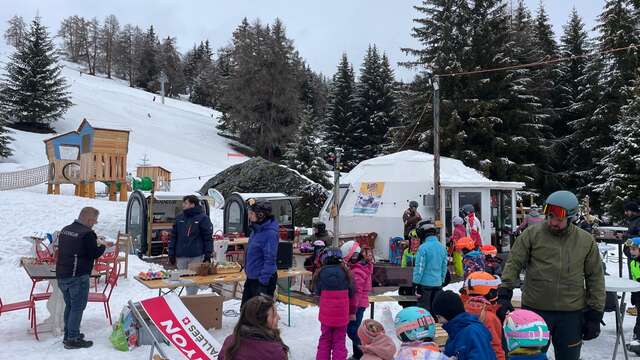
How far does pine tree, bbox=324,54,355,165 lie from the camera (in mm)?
37688

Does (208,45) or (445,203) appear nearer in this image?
(445,203)

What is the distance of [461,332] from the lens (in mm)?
3225

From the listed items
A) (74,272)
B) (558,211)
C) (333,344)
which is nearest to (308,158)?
(74,272)

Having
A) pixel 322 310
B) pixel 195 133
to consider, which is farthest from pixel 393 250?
pixel 195 133

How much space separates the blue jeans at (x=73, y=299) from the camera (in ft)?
19.5

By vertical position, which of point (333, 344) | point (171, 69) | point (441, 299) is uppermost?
point (171, 69)

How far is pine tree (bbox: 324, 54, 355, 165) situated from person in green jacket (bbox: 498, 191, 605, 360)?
3306 centimetres

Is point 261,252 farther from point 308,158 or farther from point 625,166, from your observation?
point 308,158

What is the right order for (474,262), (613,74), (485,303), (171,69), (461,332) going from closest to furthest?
(461,332), (485,303), (474,262), (613,74), (171,69)

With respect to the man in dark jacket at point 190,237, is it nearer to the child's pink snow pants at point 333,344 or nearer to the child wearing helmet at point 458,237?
the child's pink snow pants at point 333,344

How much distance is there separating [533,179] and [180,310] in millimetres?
22515

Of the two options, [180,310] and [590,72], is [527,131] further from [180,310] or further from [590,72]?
[180,310]

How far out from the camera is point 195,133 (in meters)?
42.8

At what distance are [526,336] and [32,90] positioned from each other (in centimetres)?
3926
